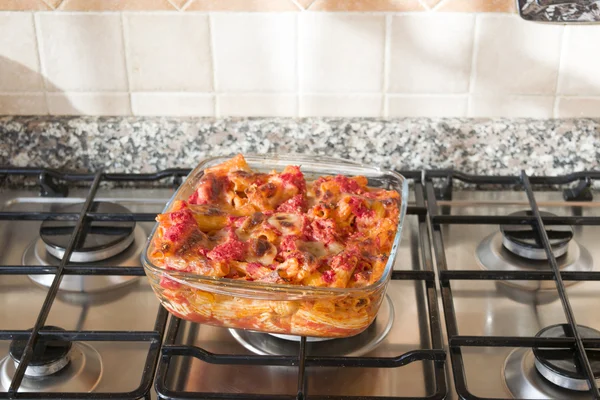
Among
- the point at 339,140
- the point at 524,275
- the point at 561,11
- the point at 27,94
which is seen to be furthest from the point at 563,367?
the point at 27,94

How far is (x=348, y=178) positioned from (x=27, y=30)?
0.50 metres

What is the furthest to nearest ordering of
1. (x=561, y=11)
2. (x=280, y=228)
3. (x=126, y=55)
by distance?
1. (x=126, y=55)
2. (x=280, y=228)
3. (x=561, y=11)

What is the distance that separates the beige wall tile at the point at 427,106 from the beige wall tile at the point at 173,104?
26 centimetres

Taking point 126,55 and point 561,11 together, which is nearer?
point 561,11

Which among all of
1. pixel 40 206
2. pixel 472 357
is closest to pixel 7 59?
pixel 40 206

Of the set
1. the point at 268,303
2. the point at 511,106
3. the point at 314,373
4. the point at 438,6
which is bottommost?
the point at 314,373

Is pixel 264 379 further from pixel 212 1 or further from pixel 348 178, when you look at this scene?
pixel 212 1

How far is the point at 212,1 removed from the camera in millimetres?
973

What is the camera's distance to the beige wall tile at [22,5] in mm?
986

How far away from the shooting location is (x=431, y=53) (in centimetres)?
100

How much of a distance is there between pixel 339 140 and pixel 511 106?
25cm

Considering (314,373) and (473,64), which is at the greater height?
(473,64)

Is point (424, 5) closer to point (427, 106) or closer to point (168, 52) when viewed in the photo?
point (427, 106)

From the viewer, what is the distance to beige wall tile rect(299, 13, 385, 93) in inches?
38.6
